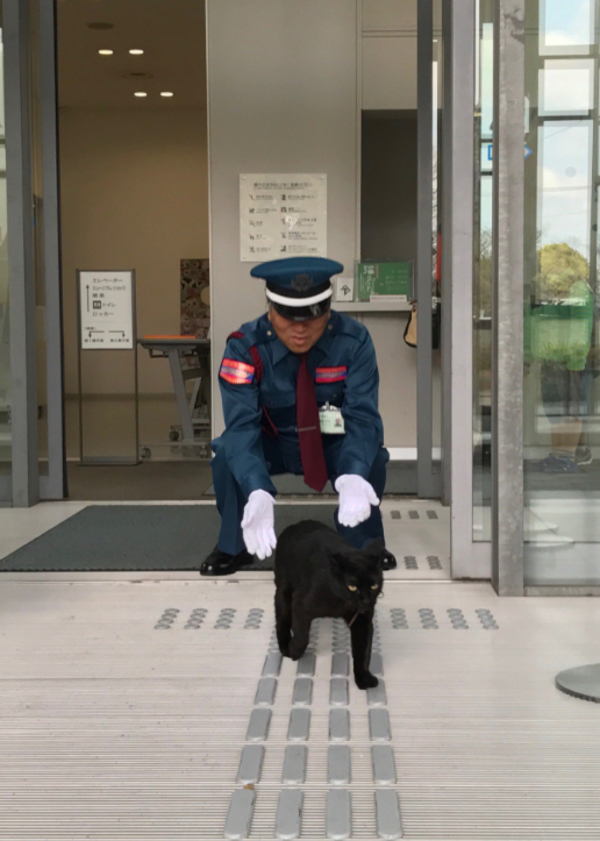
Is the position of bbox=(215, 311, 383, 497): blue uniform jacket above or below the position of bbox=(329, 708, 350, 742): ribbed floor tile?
above

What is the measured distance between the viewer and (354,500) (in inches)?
83.5

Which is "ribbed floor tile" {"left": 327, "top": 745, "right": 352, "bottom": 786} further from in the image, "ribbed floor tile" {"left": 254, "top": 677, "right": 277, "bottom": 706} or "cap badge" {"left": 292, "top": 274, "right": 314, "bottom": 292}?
"cap badge" {"left": 292, "top": 274, "right": 314, "bottom": 292}

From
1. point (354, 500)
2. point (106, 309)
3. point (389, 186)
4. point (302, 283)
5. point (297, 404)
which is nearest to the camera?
point (354, 500)

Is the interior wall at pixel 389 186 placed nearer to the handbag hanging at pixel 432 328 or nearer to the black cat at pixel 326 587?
the handbag hanging at pixel 432 328

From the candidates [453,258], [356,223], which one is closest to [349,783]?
[453,258]

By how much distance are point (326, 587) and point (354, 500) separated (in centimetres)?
42

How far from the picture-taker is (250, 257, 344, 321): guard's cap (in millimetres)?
2275

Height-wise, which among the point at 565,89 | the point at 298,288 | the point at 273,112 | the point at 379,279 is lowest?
the point at 298,288

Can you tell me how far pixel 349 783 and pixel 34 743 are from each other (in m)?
0.54

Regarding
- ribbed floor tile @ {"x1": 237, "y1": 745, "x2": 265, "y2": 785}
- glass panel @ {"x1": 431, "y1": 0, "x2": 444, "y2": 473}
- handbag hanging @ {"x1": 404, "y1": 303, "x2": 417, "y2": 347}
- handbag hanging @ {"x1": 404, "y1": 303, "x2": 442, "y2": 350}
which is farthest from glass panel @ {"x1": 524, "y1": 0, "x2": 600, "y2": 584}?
handbag hanging @ {"x1": 404, "y1": 303, "x2": 417, "y2": 347}

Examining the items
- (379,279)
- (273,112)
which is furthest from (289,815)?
(273,112)

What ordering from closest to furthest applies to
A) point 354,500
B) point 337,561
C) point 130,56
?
1. point 337,561
2. point 354,500
3. point 130,56

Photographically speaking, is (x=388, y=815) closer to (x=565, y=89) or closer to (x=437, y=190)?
(x=565, y=89)

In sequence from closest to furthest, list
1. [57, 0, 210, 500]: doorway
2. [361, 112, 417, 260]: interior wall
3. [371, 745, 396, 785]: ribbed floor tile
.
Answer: [371, 745, 396, 785]: ribbed floor tile < [361, 112, 417, 260]: interior wall < [57, 0, 210, 500]: doorway
